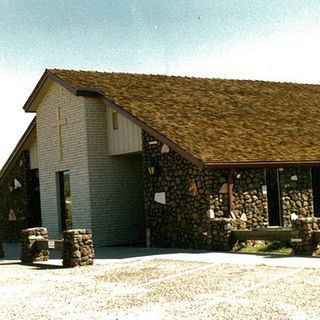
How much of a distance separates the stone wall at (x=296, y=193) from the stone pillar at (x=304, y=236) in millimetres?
3950

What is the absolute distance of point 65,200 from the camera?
22859mm

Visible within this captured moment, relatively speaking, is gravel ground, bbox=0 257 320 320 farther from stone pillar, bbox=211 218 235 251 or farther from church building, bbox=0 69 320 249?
church building, bbox=0 69 320 249

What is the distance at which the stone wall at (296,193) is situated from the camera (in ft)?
62.8


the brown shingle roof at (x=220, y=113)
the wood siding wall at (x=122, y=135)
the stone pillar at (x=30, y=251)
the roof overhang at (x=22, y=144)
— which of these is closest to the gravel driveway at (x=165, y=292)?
the stone pillar at (x=30, y=251)

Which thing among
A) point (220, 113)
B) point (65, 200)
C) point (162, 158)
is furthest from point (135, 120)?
point (65, 200)

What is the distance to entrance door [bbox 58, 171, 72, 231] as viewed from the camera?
22.5 meters

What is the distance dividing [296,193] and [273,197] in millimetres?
703

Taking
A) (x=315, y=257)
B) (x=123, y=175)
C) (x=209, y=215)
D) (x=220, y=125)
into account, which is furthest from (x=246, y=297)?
(x=123, y=175)

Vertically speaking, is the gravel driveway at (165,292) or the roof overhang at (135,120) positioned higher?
the roof overhang at (135,120)

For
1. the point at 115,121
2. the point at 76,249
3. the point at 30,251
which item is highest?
the point at 115,121

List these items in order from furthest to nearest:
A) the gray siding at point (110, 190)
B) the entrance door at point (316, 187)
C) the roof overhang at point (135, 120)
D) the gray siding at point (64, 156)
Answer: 1. the gray siding at point (64, 156)
2. the gray siding at point (110, 190)
3. the entrance door at point (316, 187)
4. the roof overhang at point (135, 120)

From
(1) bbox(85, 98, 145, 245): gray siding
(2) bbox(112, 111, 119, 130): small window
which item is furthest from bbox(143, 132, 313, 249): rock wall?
(1) bbox(85, 98, 145, 245): gray siding

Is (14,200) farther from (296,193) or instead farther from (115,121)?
(296,193)

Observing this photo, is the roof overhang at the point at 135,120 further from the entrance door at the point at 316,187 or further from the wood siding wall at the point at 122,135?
the entrance door at the point at 316,187
